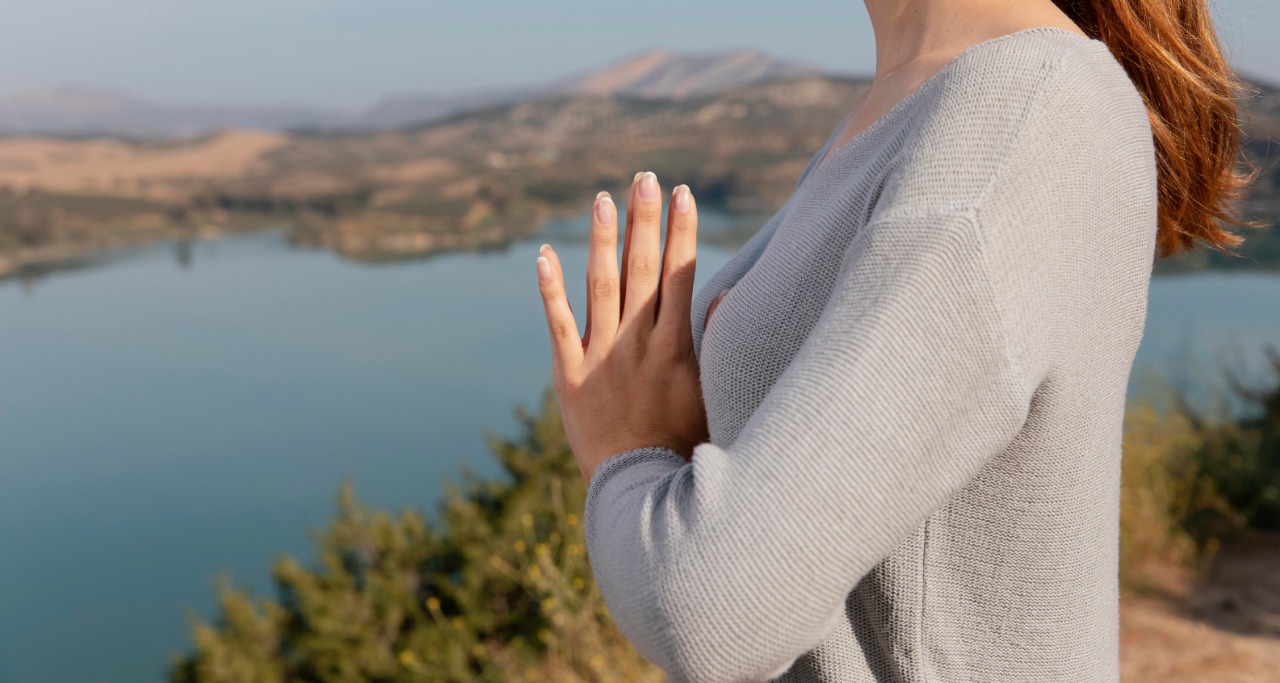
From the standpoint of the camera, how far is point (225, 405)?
26.7 feet

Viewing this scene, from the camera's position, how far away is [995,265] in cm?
44

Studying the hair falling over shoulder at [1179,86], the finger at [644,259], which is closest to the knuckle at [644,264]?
the finger at [644,259]

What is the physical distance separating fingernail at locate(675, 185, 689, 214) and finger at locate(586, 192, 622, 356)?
1.9 inches

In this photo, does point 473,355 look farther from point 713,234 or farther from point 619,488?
point 619,488

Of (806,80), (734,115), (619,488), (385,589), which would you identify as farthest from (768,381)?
(806,80)

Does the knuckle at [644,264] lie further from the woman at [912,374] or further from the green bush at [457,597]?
the green bush at [457,597]

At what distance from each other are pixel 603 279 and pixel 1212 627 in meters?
3.56

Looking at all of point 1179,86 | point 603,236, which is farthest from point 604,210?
point 1179,86

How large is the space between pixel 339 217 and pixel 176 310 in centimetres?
342

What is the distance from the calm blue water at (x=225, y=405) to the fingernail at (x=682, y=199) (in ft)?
9.10

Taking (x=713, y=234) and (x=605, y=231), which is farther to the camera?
(x=713, y=234)

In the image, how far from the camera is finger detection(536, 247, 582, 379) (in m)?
0.68

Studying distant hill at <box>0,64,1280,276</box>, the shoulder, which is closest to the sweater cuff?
the shoulder

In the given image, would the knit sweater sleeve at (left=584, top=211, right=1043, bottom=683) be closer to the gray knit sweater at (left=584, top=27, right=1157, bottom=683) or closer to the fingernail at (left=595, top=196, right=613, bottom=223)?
the gray knit sweater at (left=584, top=27, right=1157, bottom=683)
